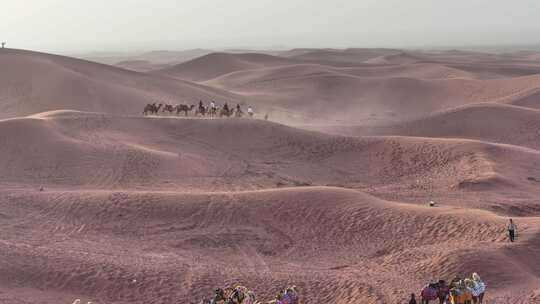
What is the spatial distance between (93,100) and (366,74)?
33.7m

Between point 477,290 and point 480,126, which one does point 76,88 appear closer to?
point 480,126

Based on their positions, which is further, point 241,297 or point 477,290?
point 241,297

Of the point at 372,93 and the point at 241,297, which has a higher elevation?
the point at 241,297

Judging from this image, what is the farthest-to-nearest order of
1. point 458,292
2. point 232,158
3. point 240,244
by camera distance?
point 232,158, point 240,244, point 458,292

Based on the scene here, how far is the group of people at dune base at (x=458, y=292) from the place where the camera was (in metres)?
9.45

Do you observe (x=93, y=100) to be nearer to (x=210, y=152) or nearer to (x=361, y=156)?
(x=210, y=152)

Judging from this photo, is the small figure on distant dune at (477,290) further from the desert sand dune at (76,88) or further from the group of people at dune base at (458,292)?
the desert sand dune at (76,88)

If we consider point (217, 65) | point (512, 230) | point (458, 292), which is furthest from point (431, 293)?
point (217, 65)

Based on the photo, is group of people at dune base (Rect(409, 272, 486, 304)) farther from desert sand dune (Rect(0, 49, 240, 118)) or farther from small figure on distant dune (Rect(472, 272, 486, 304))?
desert sand dune (Rect(0, 49, 240, 118))


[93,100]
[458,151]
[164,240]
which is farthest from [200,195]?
[93,100]

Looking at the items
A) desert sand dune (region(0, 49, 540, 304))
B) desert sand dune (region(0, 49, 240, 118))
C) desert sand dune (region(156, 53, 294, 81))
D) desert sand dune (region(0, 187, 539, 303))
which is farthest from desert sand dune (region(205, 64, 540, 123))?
desert sand dune (region(0, 187, 539, 303))

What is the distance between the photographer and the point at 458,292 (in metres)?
9.46

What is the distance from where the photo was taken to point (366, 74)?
6309 cm

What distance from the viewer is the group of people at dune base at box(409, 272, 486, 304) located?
31.0 feet
